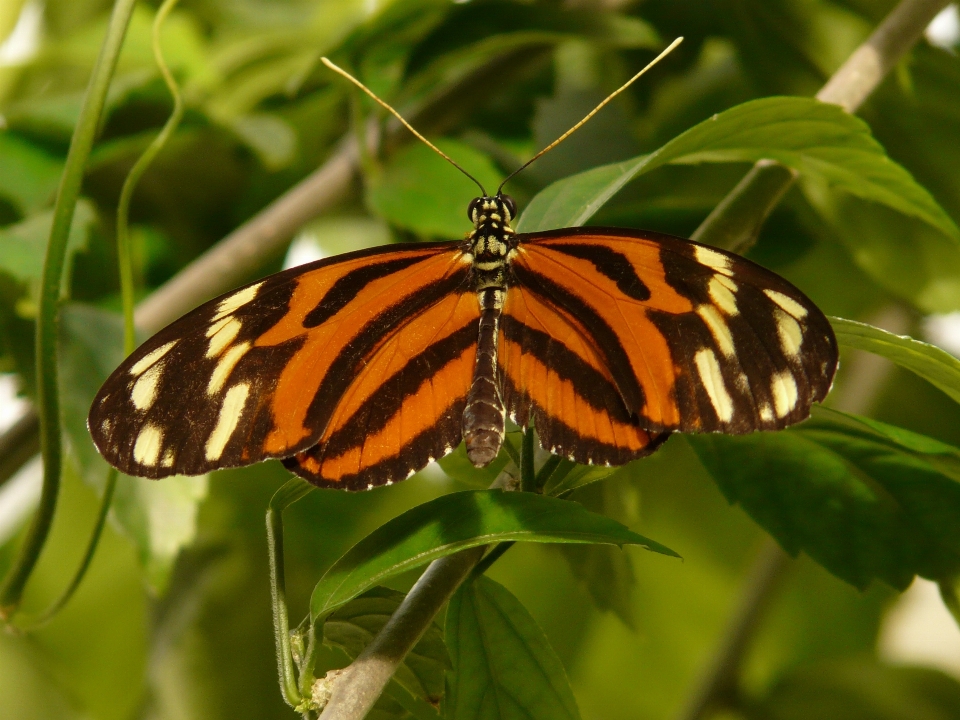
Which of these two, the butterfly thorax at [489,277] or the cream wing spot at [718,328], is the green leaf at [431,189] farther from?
the cream wing spot at [718,328]

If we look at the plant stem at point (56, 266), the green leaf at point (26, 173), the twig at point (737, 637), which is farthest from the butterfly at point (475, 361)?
the twig at point (737, 637)

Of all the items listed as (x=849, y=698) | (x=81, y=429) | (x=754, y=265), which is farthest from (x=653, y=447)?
(x=849, y=698)

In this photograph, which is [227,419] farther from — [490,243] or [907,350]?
[907,350]

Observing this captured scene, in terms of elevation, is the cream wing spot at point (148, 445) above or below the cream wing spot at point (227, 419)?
below

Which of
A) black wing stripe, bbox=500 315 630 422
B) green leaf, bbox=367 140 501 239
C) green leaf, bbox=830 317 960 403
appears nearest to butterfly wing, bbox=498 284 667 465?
black wing stripe, bbox=500 315 630 422

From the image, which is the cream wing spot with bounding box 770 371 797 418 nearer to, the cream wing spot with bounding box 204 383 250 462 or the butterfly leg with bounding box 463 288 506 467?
the butterfly leg with bounding box 463 288 506 467
